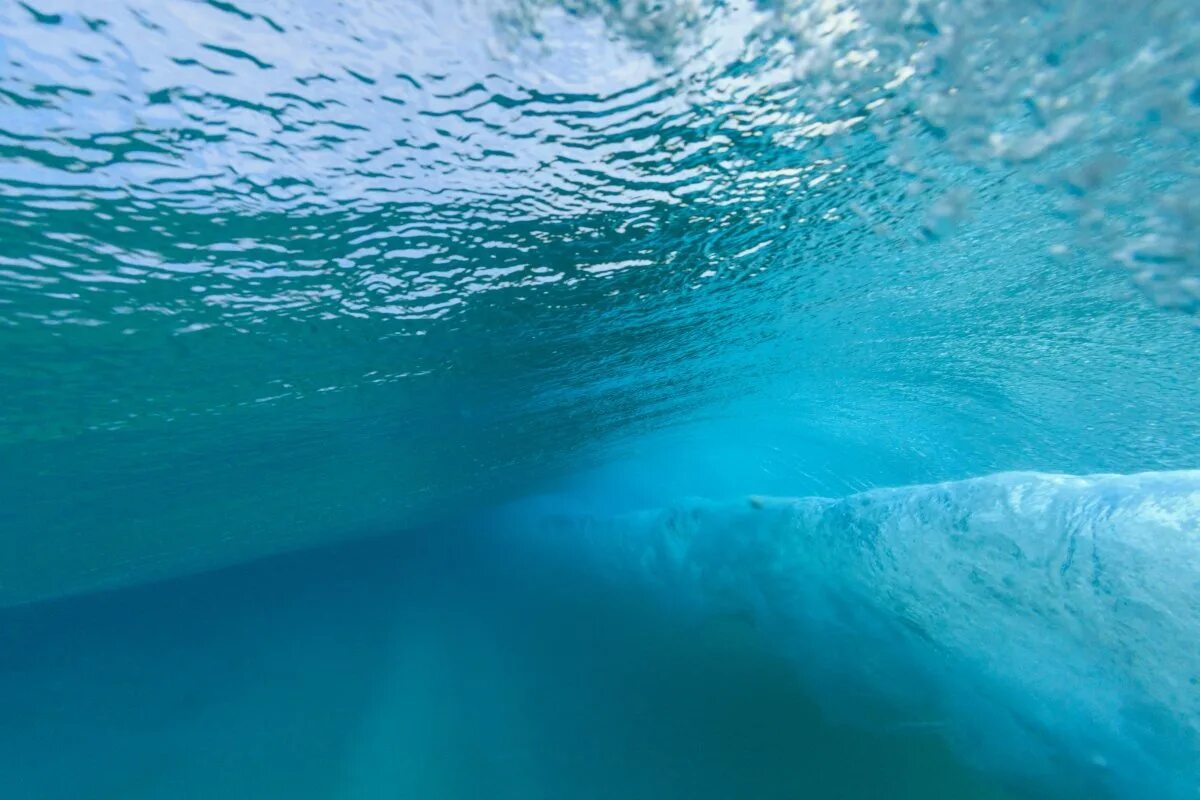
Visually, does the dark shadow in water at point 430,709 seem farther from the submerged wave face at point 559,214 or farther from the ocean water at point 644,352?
the submerged wave face at point 559,214

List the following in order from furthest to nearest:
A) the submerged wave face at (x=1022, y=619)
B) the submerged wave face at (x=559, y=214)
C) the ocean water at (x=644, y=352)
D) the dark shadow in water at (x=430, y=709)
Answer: the dark shadow in water at (x=430, y=709) → the submerged wave face at (x=1022, y=619) → the ocean water at (x=644, y=352) → the submerged wave face at (x=559, y=214)

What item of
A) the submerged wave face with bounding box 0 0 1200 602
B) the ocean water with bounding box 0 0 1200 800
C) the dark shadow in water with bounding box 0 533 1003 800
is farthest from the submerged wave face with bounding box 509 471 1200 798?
the submerged wave face with bounding box 0 0 1200 602

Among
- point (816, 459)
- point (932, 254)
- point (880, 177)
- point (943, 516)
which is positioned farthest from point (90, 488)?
point (816, 459)

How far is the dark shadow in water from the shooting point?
10.7 m

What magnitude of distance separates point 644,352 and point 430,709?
12.2 metres

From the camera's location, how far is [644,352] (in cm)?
1220

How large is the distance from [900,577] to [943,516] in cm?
183

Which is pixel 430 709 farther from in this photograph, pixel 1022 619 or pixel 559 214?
pixel 559 214

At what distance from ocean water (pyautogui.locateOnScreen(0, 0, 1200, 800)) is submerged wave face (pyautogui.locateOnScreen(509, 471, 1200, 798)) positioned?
2.8 inches

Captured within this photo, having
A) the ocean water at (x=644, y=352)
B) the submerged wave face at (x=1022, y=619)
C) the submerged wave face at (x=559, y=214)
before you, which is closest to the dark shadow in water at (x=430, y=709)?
the ocean water at (x=644, y=352)

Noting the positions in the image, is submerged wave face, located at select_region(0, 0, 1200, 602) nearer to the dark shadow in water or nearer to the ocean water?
the ocean water

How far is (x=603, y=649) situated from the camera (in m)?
18.1

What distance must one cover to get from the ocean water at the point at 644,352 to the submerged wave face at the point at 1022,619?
0.24 ft

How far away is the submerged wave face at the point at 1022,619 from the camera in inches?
328
